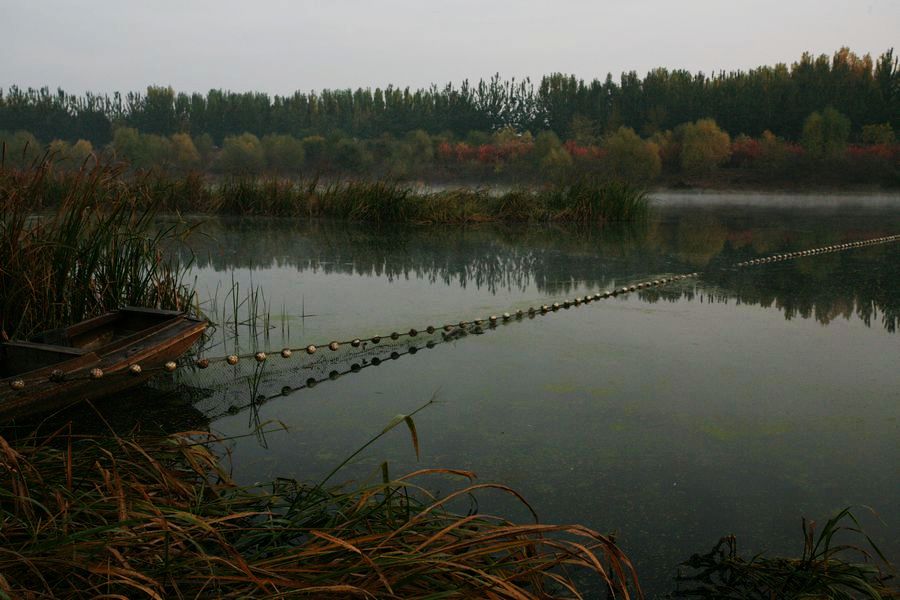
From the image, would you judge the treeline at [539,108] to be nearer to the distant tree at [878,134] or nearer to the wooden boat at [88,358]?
the distant tree at [878,134]

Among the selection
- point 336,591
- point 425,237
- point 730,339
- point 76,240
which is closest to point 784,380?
point 730,339

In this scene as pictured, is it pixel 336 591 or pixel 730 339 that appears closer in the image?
pixel 336 591

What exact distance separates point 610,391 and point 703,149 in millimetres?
23495

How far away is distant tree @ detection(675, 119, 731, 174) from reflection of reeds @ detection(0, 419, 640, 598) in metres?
24.7

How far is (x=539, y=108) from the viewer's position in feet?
116

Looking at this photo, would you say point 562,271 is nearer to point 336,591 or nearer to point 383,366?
point 383,366

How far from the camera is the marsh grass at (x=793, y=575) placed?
1.46 meters

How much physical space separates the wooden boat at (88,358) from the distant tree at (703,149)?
23779 millimetres

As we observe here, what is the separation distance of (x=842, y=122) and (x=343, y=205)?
66.9 feet

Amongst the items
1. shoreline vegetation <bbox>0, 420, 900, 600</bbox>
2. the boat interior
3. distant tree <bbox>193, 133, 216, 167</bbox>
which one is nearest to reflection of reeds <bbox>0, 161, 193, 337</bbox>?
the boat interior

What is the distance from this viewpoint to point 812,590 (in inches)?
57.6

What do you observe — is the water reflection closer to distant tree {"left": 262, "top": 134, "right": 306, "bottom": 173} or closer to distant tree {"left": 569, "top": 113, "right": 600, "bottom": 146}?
distant tree {"left": 262, "top": 134, "right": 306, "bottom": 173}

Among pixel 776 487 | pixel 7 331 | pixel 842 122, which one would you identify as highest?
pixel 842 122

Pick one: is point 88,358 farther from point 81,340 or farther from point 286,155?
point 286,155
